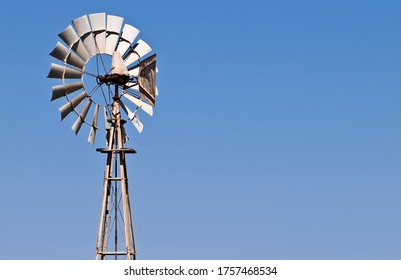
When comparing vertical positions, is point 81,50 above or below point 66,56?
above

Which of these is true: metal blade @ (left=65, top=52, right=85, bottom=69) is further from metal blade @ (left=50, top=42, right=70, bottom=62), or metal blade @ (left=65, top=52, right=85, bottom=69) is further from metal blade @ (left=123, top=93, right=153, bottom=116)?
metal blade @ (left=123, top=93, right=153, bottom=116)

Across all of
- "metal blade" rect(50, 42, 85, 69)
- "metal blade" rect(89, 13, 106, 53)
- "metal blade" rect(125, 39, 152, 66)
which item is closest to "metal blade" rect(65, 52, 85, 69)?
"metal blade" rect(50, 42, 85, 69)

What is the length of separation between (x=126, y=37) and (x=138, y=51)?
0.86m

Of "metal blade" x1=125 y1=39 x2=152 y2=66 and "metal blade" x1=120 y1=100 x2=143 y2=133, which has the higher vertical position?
"metal blade" x1=125 y1=39 x2=152 y2=66

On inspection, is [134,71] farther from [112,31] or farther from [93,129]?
[93,129]

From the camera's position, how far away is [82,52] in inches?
1892

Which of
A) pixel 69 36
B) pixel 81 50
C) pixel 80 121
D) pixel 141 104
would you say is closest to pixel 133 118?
pixel 141 104

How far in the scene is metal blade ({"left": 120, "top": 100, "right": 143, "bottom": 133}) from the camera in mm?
49344

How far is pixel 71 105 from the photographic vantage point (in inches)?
1886

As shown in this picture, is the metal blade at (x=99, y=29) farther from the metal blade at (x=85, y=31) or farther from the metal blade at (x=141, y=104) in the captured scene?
the metal blade at (x=141, y=104)

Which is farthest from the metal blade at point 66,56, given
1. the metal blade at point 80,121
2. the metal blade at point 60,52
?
the metal blade at point 80,121

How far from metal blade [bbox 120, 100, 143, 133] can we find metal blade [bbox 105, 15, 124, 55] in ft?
7.96
